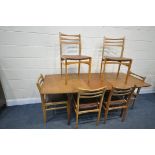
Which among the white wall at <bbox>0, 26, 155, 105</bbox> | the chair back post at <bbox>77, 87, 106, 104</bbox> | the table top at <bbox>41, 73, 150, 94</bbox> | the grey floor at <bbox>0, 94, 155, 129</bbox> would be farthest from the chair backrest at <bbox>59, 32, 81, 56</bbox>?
the grey floor at <bbox>0, 94, 155, 129</bbox>

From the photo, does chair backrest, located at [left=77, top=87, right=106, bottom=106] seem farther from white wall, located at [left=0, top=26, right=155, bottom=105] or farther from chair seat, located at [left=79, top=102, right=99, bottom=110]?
white wall, located at [left=0, top=26, right=155, bottom=105]

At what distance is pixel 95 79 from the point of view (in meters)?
2.18

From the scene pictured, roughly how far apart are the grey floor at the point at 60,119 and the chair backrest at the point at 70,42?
1.25 metres

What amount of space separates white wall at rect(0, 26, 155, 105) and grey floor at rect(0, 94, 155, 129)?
29 centimetres

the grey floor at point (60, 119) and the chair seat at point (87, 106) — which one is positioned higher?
the chair seat at point (87, 106)

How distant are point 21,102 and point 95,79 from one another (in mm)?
1674

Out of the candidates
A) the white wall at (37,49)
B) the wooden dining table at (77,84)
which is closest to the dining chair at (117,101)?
the wooden dining table at (77,84)

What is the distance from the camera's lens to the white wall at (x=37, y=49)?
2.06m

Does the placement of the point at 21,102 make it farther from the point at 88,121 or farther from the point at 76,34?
the point at 76,34

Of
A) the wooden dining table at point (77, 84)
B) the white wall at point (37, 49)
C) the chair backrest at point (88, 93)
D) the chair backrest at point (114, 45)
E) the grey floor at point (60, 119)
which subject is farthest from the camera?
the chair backrest at point (114, 45)

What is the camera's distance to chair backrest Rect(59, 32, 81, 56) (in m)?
2.13

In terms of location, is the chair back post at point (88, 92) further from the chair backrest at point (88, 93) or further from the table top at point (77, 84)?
the table top at point (77, 84)

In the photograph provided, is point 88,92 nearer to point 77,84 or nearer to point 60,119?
point 77,84

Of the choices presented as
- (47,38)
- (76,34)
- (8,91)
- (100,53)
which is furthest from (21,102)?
(100,53)
